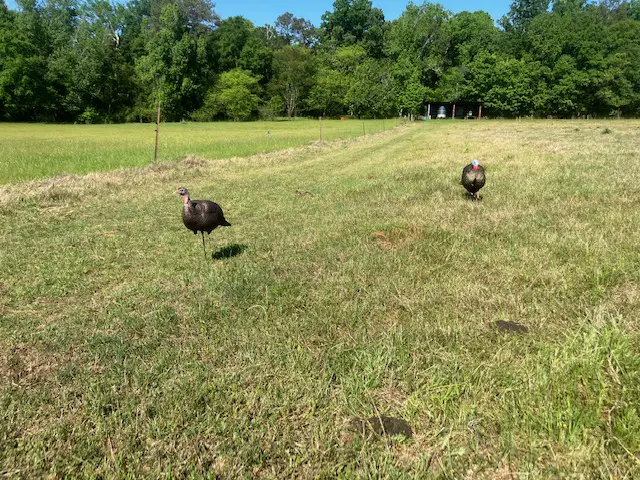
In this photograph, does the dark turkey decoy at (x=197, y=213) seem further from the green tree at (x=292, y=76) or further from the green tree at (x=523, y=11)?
the green tree at (x=523, y=11)

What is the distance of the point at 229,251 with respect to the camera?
6137mm

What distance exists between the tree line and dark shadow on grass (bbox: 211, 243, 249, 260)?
241 ft

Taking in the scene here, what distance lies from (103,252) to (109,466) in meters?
4.75

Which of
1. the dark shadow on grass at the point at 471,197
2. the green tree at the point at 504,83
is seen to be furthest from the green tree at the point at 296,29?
the dark shadow on grass at the point at 471,197

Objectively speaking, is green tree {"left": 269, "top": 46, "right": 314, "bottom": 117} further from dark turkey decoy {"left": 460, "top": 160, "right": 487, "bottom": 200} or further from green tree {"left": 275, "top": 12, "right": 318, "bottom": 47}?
dark turkey decoy {"left": 460, "top": 160, "right": 487, "bottom": 200}

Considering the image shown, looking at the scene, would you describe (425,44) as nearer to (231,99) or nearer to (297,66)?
(297,66)

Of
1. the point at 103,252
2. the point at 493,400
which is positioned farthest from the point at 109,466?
the point at 103,252

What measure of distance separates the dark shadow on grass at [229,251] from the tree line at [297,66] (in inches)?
2894

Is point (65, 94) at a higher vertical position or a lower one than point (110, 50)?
lower

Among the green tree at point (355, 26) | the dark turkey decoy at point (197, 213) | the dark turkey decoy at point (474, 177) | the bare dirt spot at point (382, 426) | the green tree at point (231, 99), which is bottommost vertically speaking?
the bare dirt spot at point (382, 426)

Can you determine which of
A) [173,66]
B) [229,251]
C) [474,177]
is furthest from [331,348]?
[173,66]

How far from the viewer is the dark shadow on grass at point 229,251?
598cm

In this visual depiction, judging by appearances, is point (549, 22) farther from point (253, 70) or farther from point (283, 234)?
point (283, 234)

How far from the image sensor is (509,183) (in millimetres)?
9969
